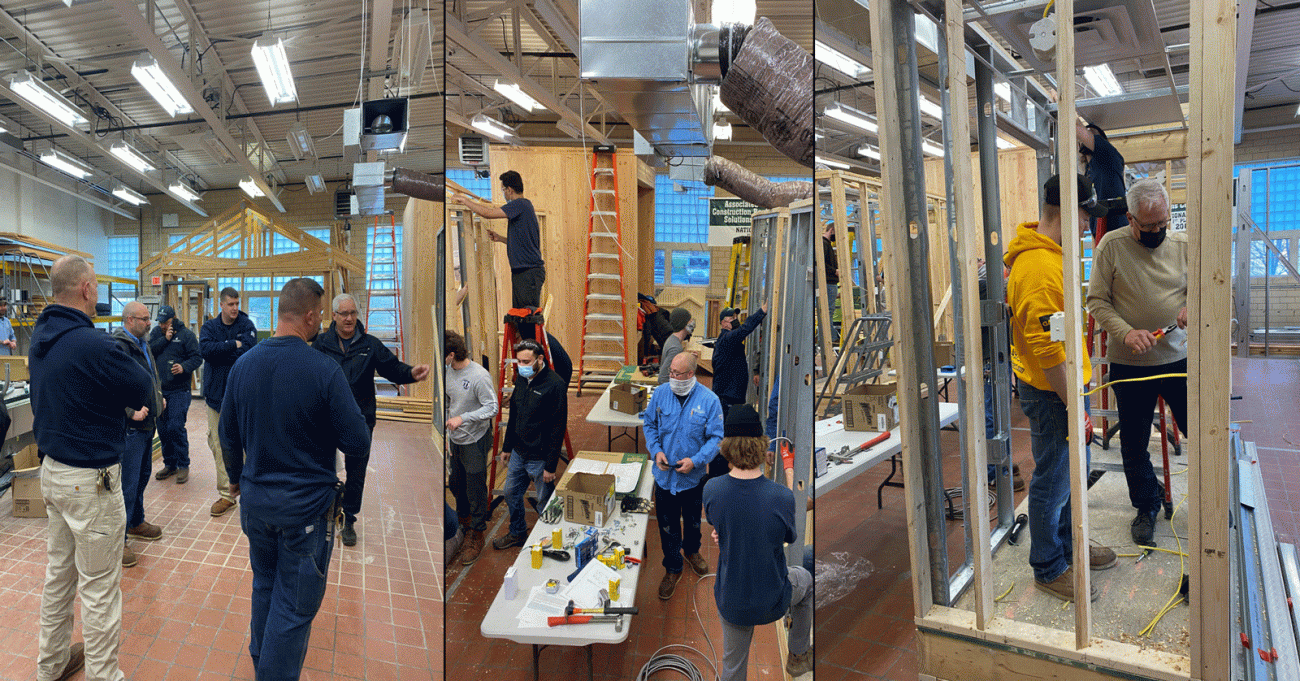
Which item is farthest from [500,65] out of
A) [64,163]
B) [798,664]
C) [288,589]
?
[64,163]

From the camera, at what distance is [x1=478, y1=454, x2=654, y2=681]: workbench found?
1973mm

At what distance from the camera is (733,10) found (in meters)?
3.17

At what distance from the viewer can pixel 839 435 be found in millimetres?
4285

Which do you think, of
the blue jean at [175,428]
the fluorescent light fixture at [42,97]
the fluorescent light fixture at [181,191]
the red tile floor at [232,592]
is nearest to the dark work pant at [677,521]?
the red tile floor at [232,592]

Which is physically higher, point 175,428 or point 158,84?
point 158,84

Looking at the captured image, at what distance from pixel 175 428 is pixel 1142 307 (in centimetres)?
763

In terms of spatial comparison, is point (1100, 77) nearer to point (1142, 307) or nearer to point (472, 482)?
point (1142, 307)

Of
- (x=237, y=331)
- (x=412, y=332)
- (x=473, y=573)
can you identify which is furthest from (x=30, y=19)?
(x=473, y=573)

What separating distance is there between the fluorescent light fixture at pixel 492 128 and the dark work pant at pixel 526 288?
268 inches

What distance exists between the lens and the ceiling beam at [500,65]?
675cm

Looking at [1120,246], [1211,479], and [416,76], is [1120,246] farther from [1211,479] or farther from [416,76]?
[416,76]

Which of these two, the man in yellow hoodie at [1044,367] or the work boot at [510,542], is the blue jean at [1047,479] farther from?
the work boot at [510,542]

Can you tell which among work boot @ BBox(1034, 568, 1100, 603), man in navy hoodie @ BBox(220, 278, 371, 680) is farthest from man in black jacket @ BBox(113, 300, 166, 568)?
work boot @ BBox(1034, 568, 1100, 603)

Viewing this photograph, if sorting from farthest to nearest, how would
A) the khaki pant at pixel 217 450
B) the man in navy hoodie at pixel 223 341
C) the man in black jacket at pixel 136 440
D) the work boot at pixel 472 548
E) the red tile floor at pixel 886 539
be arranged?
the khaki pant at pixel 217 450, the man in navy hoodie at pixel 223 341, the man in black jacket at pixel 136 440, the red tile floor at pixel 886 539, the work boot at pixel 472 548
